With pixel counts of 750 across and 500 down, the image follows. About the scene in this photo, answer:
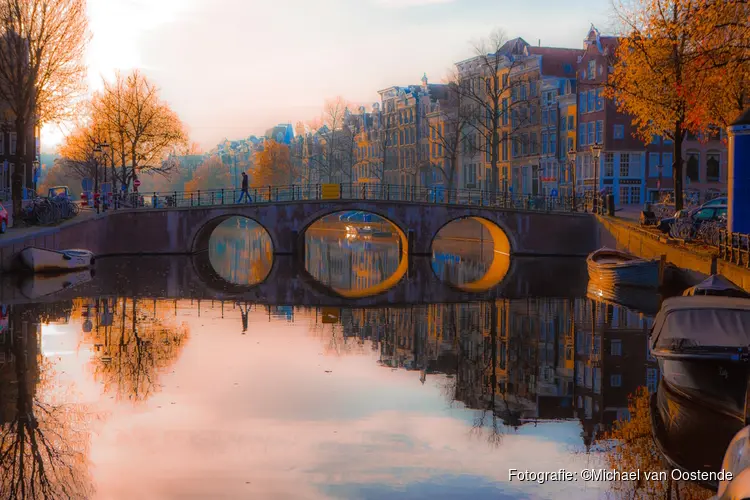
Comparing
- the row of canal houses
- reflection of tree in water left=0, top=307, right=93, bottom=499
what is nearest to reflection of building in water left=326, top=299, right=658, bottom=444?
reflection of tree in water left=0, top=307, right=93, bottom=499

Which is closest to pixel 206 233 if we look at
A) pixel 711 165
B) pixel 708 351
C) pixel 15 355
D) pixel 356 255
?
pixel 356 255

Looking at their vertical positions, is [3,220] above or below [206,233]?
above

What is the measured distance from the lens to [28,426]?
1432cm

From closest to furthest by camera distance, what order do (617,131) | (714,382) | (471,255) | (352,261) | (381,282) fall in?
(714,382), (381,282), (352,261), (471,255), (617,131)

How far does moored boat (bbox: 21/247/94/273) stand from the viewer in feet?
119

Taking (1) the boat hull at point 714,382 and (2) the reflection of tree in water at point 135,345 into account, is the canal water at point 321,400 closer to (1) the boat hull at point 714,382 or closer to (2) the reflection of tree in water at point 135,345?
(2) the reflection of tree in water at point 135,345

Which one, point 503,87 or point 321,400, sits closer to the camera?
point 321,400

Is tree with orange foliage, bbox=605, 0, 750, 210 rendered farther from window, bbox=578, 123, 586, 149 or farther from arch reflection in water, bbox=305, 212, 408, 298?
window, bbox=578, 123, 586, 149

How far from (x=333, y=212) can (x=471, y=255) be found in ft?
30.2

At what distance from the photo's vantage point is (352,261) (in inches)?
2071

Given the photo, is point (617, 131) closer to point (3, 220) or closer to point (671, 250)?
point (671, 250)

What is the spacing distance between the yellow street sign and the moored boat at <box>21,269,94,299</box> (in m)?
16.1

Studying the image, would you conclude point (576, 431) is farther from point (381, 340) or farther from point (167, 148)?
point (167, 148)

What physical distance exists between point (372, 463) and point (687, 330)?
638 centimetres
